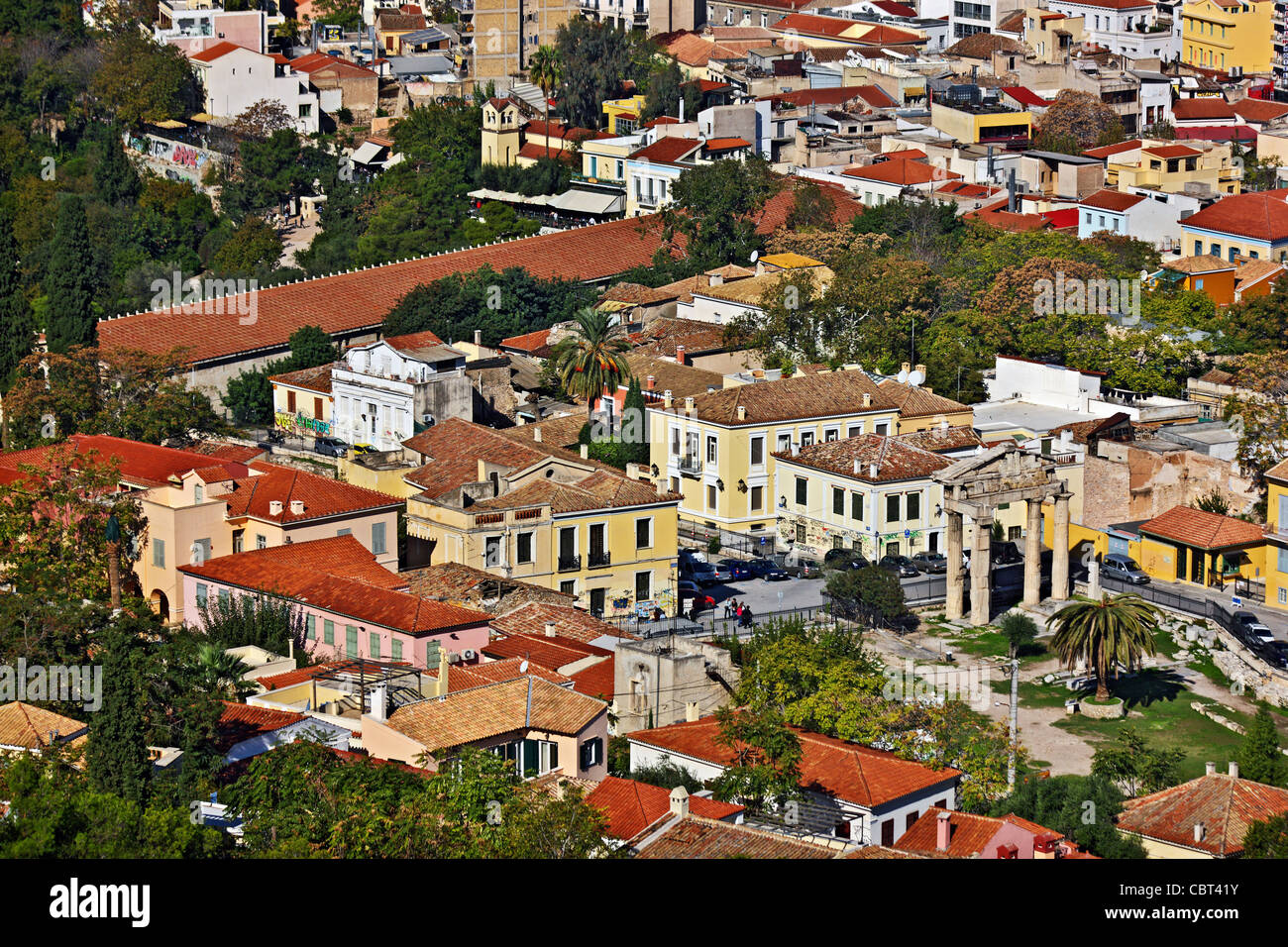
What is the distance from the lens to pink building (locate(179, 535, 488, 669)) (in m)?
44.6

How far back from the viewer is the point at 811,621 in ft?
169

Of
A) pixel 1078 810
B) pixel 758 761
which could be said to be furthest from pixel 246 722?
pixel 1078 810

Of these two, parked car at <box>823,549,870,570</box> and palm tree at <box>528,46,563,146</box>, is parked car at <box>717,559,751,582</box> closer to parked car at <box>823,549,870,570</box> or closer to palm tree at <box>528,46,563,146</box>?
parked car at <box>823,549,870,570</box>

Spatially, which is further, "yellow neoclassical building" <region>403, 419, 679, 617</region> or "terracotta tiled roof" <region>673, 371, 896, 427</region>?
"terracotta tiled roof" <region>673, 371, 896, 427</region>

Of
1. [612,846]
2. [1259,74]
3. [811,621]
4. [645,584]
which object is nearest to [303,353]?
[645,584]

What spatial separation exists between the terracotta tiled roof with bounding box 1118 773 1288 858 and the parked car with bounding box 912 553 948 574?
21825 mm

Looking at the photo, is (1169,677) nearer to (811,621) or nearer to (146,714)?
(811,621)

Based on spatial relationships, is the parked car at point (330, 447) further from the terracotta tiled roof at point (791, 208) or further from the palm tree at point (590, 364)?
the terracotta tiled roof at point (791, 208)

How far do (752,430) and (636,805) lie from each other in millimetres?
31803


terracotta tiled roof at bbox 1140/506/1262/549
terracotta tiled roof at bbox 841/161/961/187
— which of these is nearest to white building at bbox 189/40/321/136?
terracotta tiled roof at bbox 841/161/961/187

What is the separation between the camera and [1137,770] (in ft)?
133

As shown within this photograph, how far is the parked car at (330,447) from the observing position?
66438 millimetres

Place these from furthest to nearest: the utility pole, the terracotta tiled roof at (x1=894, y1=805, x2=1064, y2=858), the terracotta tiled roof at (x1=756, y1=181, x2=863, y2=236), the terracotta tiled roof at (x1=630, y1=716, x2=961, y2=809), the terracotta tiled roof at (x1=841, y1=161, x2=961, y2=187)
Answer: the terracotta tiled roof at (x1=841, y1=161, x2=961, y2=187) < the terracotta tiled roof at (x1=756, y1=181, x2=863, y2=236) < the utility pole < the terracotta tiled roof at (x1=630, y1=716, x2=961, y2=809) < the terracotta tiled roof at (x1=894, y1=805, x2=1064, y2=858)
